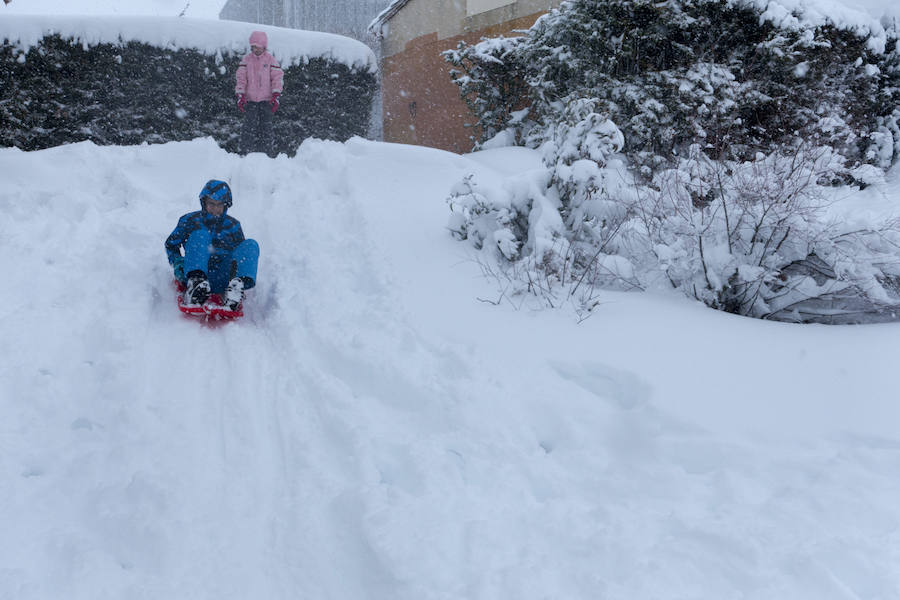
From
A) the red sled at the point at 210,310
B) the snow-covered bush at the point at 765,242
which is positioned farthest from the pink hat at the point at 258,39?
the snow-covered bush at the point at 765,242

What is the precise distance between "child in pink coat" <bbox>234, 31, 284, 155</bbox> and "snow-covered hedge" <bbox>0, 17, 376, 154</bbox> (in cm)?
113

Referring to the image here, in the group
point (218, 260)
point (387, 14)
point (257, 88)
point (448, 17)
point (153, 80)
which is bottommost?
point (218, 260)

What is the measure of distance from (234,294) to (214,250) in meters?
0.58

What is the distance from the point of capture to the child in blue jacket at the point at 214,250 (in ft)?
14.6

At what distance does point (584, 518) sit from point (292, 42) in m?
10.0

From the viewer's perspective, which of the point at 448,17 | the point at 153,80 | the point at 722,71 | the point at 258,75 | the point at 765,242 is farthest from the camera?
the point at 448,17

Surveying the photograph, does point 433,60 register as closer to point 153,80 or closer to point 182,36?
point 182,36

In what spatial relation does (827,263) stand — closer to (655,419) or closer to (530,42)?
(655,419)

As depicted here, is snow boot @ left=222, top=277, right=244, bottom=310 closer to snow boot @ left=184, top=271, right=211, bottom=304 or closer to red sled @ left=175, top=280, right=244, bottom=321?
red sled @ left=175, top=280, right=244, bottom=321

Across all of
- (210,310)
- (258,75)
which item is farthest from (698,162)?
(258,75)

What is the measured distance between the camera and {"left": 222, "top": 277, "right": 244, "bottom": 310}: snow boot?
4284mm

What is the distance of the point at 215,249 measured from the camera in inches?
185

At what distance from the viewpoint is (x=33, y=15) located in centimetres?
821

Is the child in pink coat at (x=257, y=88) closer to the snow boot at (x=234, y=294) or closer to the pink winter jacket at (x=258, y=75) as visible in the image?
the pink winter jacket at (x=258, y=75)
